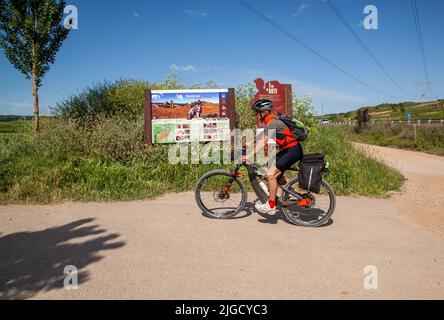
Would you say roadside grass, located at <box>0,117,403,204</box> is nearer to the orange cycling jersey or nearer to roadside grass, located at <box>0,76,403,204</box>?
roadside grass, located at <box>0,76,403,204</box>

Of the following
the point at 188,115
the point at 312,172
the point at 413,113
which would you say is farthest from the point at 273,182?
the point at 413,113

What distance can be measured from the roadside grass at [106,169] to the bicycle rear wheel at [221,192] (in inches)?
64.6

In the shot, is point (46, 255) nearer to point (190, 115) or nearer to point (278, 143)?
point (278, 143)

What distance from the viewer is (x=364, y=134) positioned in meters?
34.4

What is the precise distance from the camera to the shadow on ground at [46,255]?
133 inches

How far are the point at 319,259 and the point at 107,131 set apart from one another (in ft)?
22.5

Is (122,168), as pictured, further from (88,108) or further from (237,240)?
(88,108)

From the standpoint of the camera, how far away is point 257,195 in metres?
Answer: 5.55

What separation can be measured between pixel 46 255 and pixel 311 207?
3.79 metres

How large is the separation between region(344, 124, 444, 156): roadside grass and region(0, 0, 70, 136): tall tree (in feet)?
45.4

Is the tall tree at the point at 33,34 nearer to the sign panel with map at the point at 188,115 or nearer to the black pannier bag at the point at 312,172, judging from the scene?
the sign panel with map at the point at 188,115
